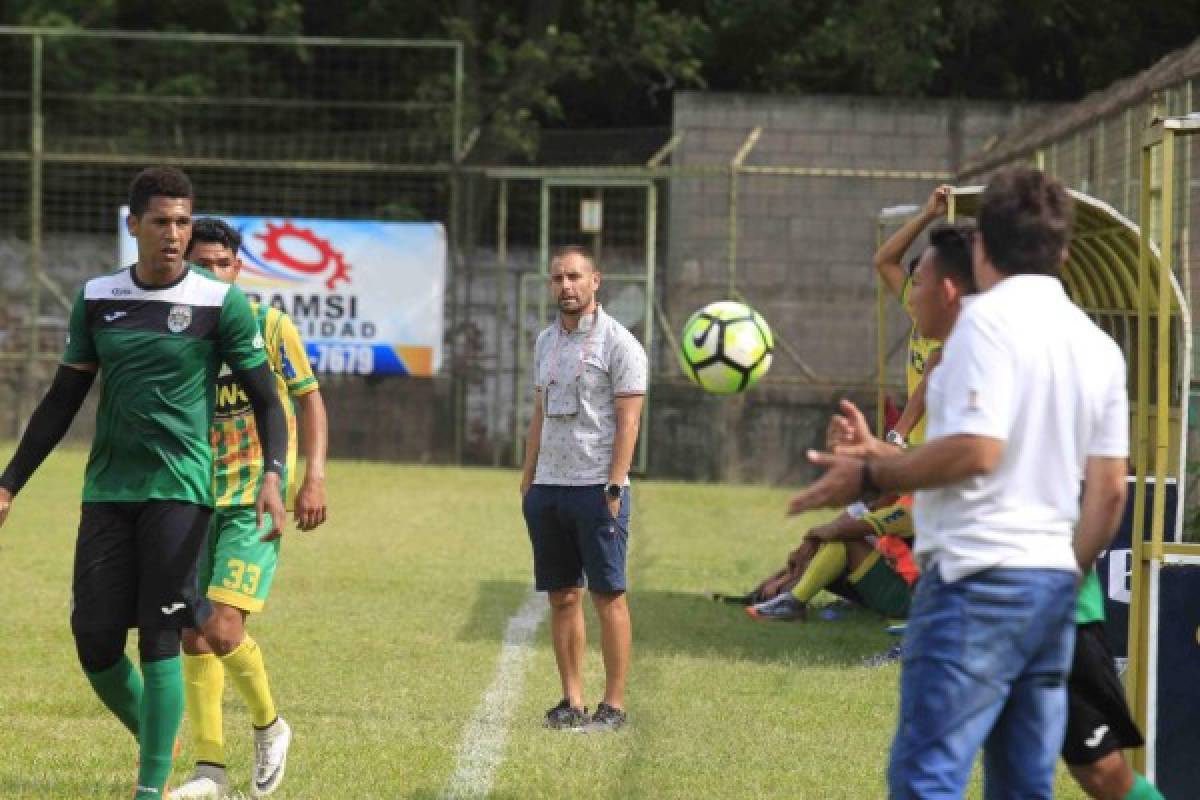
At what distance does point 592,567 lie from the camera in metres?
8.46

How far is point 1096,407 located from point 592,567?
13.0ft

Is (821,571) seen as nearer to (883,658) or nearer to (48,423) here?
(883,658)

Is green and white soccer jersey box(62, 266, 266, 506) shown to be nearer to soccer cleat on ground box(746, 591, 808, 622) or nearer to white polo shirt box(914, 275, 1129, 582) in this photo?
white polo shirt box(914, 275, 1129, 582)

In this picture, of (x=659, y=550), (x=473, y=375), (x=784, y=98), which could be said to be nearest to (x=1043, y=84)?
(x=784, y=98)

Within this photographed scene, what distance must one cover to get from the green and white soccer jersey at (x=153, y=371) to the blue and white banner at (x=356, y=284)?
1608cm

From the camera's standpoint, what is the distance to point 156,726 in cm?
640

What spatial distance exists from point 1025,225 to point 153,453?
296 centimetres

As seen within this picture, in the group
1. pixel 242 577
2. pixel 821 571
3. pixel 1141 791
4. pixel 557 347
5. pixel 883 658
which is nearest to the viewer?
pixel 1141 791

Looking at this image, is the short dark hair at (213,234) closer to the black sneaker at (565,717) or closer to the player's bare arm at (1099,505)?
the black sneaker at (565,717)

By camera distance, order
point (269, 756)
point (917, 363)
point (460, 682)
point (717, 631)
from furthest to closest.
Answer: point (717, 631) < point (917, 363) < point (460, 682) < point (269, 756)

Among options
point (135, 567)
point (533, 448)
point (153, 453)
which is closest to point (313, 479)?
point (153, 453)

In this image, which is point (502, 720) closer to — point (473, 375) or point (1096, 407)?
point (1096, 407)

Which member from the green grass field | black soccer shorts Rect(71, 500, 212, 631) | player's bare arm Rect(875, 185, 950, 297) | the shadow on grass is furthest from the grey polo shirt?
black soccer shorts Rect(71, 500, 212, 631)

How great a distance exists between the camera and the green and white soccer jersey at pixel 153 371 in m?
6.43
